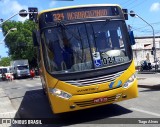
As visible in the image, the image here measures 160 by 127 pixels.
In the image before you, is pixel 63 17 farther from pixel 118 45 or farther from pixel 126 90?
pixel 126 90

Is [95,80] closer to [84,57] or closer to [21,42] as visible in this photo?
→ [84,57]

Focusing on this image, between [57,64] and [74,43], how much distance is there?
74 centimetres

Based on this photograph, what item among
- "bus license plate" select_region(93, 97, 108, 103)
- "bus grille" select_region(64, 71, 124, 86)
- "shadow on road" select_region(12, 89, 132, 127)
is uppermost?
"bus grille" select_region(64, 71, 124, 86)

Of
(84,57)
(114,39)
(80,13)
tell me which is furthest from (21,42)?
(84,57)

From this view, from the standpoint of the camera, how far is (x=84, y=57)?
29.3 feet

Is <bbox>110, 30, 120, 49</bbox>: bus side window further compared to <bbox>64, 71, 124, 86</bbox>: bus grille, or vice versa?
<bbox>110, 30, 120, 49</bbox>: bus side window

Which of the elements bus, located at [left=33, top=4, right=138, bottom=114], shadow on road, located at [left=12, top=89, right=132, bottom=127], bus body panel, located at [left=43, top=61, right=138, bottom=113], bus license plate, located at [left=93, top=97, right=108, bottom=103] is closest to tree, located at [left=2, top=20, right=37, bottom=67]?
shadow on road, located at [left=12, top=89, right=132, bottom=127]

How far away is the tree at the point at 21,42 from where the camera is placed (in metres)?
62.1

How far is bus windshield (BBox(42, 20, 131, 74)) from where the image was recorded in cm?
888

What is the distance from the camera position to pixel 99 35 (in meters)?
9.15

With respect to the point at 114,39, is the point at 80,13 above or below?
above

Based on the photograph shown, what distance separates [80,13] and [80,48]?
1.09 meters

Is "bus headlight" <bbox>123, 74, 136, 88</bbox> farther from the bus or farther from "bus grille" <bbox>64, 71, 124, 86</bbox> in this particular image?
"bus grille" <bbox>64, 71, 124, 86</bbox>

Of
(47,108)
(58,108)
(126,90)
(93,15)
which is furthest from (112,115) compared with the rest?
(47,108)
